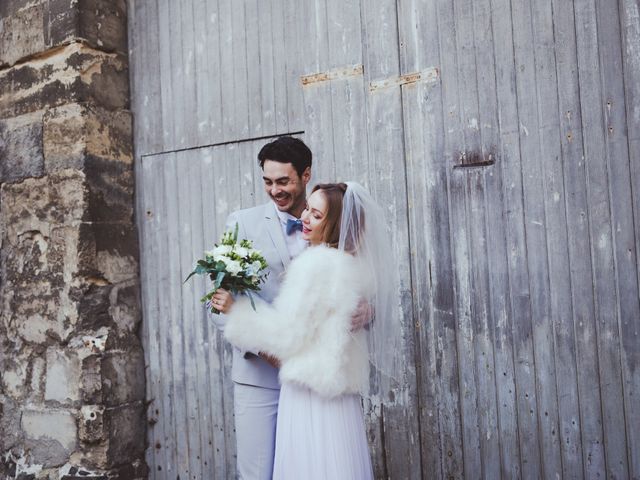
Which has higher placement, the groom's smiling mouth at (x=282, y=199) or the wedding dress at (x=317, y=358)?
the groom's smiling mouth at (x=282, y=199)

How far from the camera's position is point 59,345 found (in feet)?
14.4

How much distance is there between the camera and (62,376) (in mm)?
4371

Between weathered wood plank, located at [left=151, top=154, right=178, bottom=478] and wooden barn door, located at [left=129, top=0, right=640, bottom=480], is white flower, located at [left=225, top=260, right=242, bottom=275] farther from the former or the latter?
weathered wood plank, located at [left=151, top=154, right=178, bottom=478]

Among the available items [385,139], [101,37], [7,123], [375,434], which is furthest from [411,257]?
[7,123]

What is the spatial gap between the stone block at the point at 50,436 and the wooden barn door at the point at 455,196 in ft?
1.92

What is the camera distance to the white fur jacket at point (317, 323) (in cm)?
263

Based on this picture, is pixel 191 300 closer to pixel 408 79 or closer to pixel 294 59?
pixel 294 59

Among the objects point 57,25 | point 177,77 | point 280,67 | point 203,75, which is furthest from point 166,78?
point 280,67

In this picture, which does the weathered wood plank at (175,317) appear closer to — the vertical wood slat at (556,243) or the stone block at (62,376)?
the stone block at (62,376)

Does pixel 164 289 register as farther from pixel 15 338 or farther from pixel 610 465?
pixel 610 465

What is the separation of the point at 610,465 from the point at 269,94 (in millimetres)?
2725

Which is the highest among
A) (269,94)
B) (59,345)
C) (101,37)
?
(101,37)

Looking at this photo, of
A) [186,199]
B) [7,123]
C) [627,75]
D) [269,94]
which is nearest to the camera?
[627,75]

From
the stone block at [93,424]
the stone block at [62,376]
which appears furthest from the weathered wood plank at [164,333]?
the stone block at [62,376]
